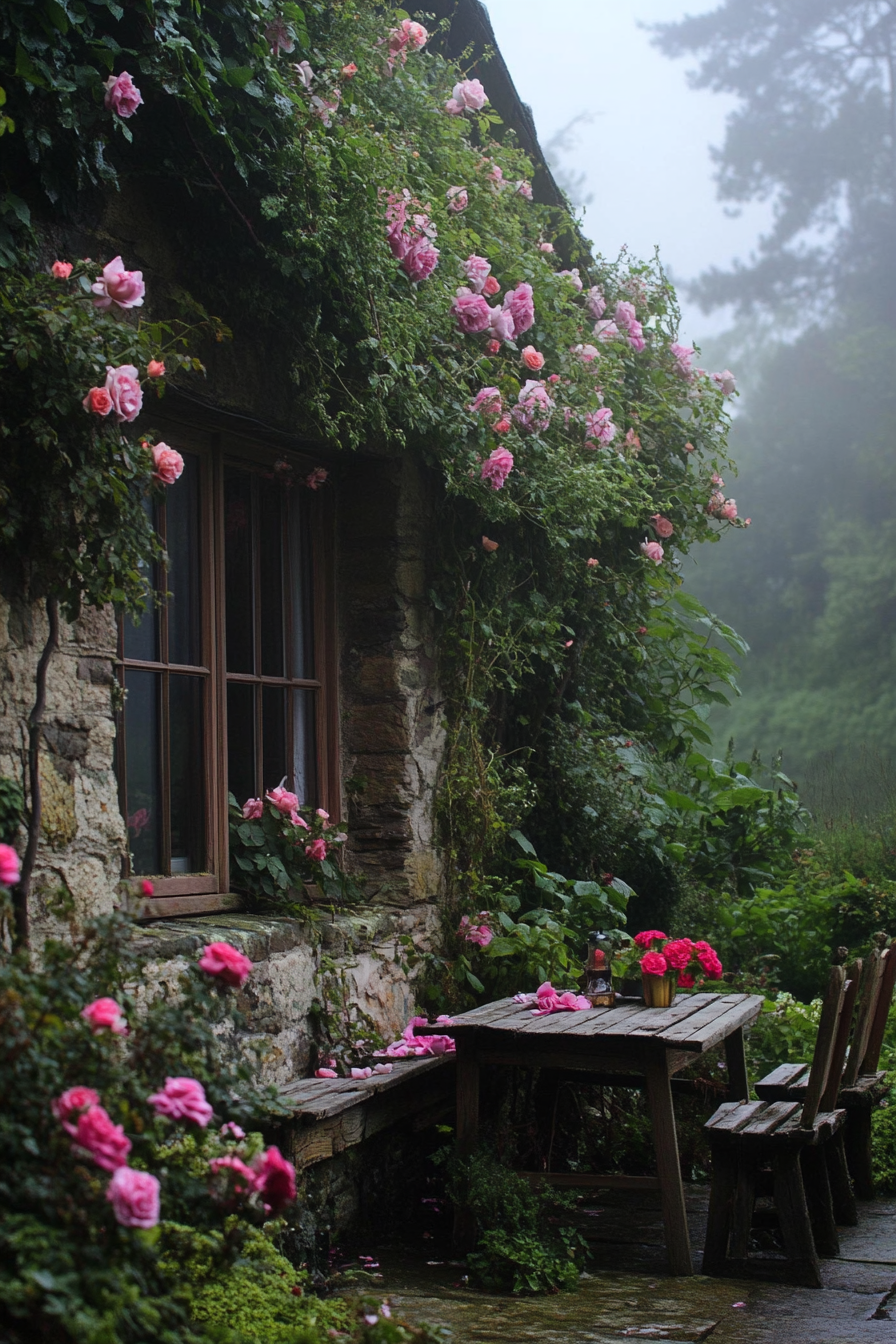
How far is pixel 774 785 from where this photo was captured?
8.22 m

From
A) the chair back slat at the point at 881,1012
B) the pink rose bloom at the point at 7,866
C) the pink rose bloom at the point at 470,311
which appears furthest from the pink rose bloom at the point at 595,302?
the pink rose bloom at the point at 7,866

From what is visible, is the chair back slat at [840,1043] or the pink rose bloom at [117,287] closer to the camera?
the pink rose bloom at [117,287]

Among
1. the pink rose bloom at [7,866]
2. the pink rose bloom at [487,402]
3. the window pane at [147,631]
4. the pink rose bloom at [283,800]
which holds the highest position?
the pink rose bloom at [487,402]

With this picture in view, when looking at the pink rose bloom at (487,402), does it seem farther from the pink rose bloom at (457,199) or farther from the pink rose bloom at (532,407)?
the pink rose bloom at (457,199)

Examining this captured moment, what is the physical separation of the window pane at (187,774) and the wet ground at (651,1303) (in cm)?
135

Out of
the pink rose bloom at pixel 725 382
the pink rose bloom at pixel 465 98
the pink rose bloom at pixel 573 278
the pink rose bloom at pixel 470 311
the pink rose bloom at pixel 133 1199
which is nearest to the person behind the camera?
the pink rose bloom at pixel 133 1199

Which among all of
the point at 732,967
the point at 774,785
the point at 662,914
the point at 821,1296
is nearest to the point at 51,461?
the point at 821,1296

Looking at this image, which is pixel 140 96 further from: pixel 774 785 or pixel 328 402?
pixel 774 785

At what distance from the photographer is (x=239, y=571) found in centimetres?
429

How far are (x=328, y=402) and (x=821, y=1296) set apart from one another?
3091 millimetres

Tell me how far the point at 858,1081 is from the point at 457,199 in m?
3.64

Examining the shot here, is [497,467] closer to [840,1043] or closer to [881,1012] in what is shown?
[840,1043]

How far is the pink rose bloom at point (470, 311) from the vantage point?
470 cm

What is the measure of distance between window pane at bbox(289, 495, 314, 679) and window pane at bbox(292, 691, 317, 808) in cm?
9
